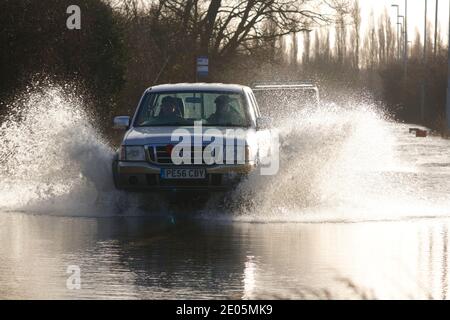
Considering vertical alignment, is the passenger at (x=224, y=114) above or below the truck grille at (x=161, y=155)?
above

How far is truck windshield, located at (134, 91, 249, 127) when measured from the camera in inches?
707

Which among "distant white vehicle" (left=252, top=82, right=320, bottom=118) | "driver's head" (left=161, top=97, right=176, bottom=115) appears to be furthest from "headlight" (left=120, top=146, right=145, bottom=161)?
"distant white vehicle" (left=252, top=82, right=320, bottom=118)

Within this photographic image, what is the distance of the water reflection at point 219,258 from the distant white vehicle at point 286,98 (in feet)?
39.6

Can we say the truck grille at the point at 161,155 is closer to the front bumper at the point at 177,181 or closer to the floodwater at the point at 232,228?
the front bumper at the point at 177,181

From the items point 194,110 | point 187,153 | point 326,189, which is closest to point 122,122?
point 194,110

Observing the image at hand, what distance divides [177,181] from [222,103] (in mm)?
2131

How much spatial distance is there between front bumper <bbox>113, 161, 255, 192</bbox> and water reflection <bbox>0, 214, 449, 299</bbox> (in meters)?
0.46

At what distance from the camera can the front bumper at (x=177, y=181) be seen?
54.0 ft

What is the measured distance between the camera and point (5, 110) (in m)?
28.9

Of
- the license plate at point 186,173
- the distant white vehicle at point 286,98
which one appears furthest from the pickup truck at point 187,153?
the distant white vehicle at point 286,98

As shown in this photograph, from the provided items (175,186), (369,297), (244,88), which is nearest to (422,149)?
(244,88)

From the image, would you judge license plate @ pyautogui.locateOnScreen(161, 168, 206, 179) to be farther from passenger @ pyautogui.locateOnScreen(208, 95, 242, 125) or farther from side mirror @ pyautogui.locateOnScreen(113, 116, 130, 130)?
side mirror @ pyautogui.locateOnScreen(113, 116, 130, 130)
